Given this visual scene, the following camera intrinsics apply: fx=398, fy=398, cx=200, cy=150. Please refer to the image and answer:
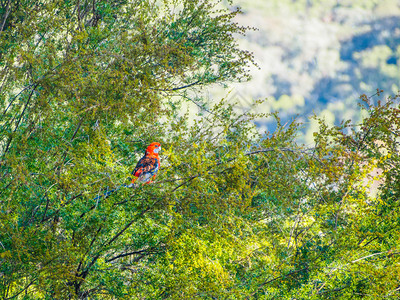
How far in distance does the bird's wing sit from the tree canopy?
0.14m

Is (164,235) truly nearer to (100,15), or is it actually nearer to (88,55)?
(88,55)

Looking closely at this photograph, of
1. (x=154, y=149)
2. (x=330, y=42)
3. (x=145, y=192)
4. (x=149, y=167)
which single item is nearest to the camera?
(x=145, y=192)

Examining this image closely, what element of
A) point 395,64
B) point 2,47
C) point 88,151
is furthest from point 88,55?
point 395,64

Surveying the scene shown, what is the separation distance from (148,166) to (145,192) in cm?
110

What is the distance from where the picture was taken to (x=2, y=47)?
7453mm

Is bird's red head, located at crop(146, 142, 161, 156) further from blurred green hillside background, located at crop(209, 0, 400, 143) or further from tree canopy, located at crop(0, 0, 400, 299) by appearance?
blurred green hillside background, located at crop(209, 0, 400, 143)

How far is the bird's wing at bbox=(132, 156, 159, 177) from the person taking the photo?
548 centimetres

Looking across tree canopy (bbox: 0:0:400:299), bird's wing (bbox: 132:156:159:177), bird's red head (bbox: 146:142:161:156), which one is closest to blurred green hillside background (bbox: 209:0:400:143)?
tree canopy (bbox: 0:0:400:299)

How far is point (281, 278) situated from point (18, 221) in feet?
14.9

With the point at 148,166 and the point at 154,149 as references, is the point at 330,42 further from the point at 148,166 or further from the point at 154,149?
the point at 148,166

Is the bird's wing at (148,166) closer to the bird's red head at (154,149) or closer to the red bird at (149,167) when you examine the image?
the red bird at (149,167)

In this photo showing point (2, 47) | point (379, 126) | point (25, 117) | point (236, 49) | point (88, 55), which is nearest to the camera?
point (88, 55)

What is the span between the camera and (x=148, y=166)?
5.73m

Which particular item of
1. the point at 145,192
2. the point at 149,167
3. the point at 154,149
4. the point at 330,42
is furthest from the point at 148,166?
the point at 330,42
